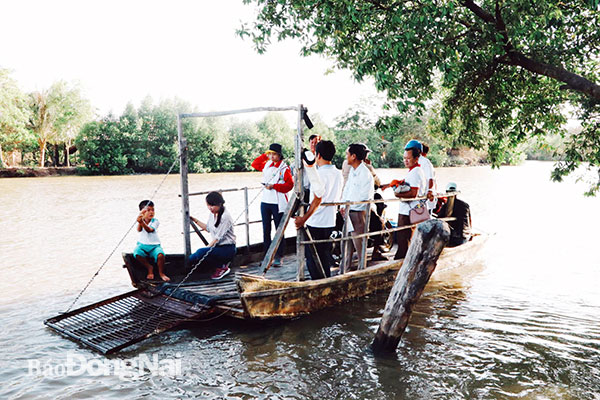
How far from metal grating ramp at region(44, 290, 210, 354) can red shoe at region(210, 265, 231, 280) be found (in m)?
0.84

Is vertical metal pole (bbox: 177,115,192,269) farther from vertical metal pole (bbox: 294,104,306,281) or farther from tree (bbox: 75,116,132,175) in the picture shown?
tree (bbox: 75,116,132,175)

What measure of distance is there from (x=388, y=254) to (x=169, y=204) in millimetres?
17166

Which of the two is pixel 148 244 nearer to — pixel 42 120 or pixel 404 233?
pixel 404 233

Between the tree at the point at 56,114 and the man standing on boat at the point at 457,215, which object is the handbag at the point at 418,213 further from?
the tree at the point at 56,114

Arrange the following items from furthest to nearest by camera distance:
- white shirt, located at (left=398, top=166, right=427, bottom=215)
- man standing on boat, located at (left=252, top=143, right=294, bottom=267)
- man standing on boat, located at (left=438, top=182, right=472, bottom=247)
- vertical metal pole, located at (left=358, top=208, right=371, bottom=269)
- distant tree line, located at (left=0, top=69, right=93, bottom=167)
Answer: distant tree line, located at (left=0, top=69, right=93, bottom=167)
man standing on boat, located at (left=438, top=182, right=472, bottom=247)
man standing on boat, located at (left=252, top=143, right=294, bottom=267)
white shirt, located at (left=398, top=166, right=427, bottom=215)
vertical metal pole, located at (left=358, top=208, right=371, bottom=269)

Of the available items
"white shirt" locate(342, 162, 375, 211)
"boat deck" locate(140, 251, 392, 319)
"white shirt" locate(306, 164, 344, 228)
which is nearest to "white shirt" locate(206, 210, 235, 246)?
"boat deck" locate(140, 251, 392, 319)

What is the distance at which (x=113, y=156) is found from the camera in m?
51.6

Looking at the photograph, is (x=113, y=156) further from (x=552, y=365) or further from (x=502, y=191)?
(x=552, y=365)

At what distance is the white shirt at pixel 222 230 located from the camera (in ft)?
22.5

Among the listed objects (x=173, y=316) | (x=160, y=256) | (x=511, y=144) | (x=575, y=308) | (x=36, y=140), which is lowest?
(x=575, y=308)

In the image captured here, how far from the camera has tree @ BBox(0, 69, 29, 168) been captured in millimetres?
43125

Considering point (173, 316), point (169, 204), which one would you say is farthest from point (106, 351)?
point (169, 204)

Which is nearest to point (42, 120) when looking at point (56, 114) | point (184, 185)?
point (56, 114)

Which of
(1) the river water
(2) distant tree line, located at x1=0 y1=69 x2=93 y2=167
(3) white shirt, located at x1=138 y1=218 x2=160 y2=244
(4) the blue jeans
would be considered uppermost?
(2) distant tree line, located at x1=0 y1=69 x2=93 y2=167
